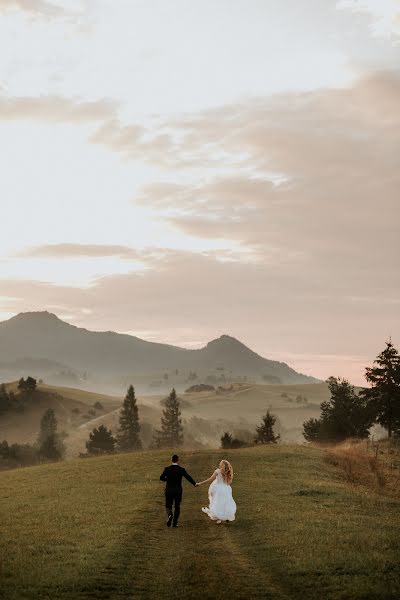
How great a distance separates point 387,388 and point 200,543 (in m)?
59.9

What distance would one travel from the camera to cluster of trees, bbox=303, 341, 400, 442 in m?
78.6

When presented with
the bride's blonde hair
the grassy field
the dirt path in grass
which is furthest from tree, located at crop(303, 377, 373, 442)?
the dirt path in grass

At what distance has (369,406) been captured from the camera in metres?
81.4

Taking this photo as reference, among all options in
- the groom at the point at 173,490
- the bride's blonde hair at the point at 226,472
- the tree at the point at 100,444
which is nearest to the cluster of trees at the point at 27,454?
the tree at the point at 100,444

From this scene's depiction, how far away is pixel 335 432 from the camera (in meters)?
93.1

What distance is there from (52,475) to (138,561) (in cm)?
3380

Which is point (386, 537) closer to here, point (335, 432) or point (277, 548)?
point (277, 548)

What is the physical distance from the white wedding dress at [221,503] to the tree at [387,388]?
54.3 m

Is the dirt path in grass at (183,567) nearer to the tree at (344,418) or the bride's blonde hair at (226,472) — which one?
the bride's blonde hair at (226,472)

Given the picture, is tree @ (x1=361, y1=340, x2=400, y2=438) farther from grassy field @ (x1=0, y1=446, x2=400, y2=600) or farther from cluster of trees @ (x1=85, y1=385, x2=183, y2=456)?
cluster of trees @ (x1=85, y1=385, x2=183, y2=456)

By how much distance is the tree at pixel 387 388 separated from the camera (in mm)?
78375

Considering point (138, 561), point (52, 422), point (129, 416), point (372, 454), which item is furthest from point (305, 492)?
point (52, 422)

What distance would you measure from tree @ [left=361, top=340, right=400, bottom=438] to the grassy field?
37.5 meters

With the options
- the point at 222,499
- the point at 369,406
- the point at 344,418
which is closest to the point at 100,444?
the point at 344,418
